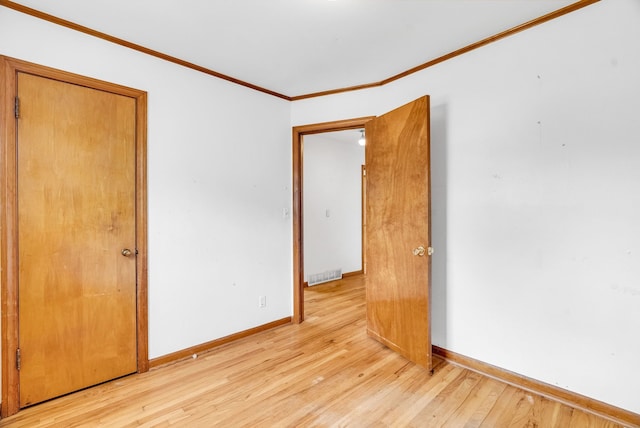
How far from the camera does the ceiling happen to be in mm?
1803

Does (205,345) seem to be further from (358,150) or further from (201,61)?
(358,150)

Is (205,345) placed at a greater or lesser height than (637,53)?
lesser

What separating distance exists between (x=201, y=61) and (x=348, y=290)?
138 inches

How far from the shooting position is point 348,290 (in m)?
4.62

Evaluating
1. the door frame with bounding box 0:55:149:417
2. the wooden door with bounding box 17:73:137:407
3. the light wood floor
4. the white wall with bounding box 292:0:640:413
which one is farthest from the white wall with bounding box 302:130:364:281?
the door frame with bounding box 0:55:149:417

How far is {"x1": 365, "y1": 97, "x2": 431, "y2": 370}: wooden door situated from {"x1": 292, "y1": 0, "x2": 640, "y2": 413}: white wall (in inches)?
11.5

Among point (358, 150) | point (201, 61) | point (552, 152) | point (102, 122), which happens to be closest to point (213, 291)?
point (102, 122)

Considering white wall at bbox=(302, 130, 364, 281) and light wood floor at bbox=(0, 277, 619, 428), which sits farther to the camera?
white wall at bbox=(302, 130, 364, 281)

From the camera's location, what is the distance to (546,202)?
1.95m

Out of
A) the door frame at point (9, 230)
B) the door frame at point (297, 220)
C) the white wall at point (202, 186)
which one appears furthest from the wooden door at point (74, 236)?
the door frame at point (297, 220)

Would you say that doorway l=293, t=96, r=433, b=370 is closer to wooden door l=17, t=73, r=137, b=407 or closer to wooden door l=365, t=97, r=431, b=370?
wooden door l=365, t=97, r=431, b=370

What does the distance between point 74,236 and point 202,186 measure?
932 mm

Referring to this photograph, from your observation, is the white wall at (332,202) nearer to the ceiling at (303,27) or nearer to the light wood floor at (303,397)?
the ceiling at (303,27)

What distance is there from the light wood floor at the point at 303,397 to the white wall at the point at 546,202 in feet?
1.05
